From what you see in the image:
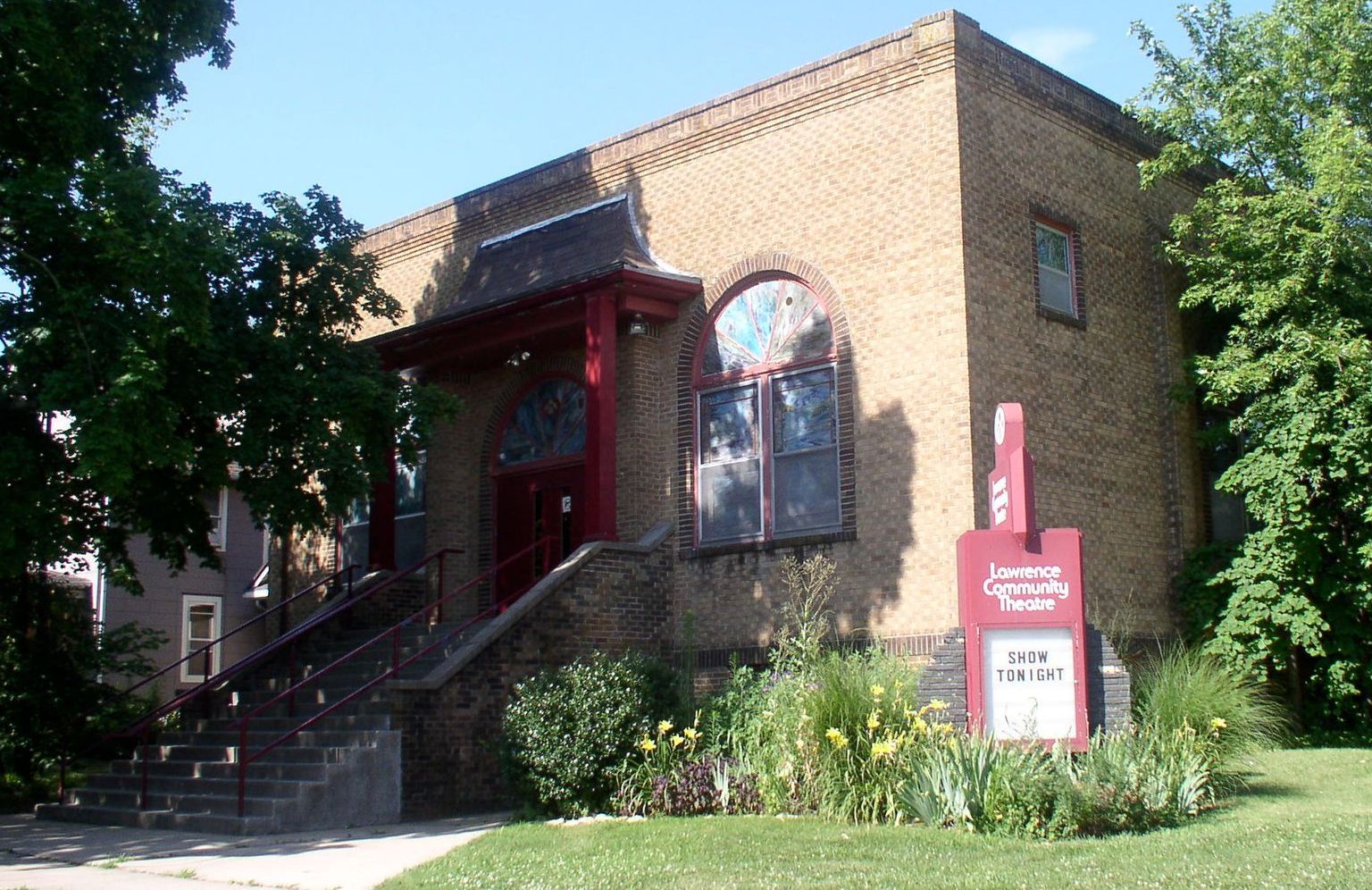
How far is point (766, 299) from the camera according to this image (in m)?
18.0

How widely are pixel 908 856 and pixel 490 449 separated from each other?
12.4m

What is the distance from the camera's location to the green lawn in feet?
29.3

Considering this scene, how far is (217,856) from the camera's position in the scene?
40.2ft

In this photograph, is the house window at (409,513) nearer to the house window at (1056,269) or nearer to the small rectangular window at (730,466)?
the small rectangular window at (730,466)

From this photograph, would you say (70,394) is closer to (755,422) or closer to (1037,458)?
(755,422)

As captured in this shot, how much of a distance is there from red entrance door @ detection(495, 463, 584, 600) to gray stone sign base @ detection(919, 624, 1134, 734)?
819cm

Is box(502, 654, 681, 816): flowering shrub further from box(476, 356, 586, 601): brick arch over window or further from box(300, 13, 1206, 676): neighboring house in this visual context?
box(476, 356, 586, 601): brick arch over window

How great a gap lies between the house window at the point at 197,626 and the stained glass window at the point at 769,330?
1842 centimetres

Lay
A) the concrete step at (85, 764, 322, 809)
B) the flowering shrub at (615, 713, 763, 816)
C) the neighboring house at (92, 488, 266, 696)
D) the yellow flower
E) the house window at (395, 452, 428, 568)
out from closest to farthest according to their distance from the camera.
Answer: the yellow flower, the flowering shrub at (615, 713, 763, 816), the concrete step at (85, 764, 322, 809), the house window at (395, 452, 428, 568), the neighboring house at (92, 488, 266, 696)

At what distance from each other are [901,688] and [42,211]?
29.5 ft

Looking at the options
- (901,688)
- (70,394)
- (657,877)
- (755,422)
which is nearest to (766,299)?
(755,422)

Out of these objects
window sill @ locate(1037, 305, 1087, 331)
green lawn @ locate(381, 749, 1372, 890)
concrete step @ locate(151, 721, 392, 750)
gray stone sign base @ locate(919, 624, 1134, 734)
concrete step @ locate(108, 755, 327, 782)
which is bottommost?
green lawn @ locate(381, 749, 1372, 890)

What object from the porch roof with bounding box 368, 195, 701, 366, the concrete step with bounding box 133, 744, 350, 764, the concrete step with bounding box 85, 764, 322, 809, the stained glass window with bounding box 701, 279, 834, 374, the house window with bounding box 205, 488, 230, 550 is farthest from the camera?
the house window with bounding box 205, 488, 230, 550

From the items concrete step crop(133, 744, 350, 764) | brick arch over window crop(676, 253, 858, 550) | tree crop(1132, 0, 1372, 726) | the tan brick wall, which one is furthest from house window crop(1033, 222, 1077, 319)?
concrete step crop(133, 744, 350, 764)
